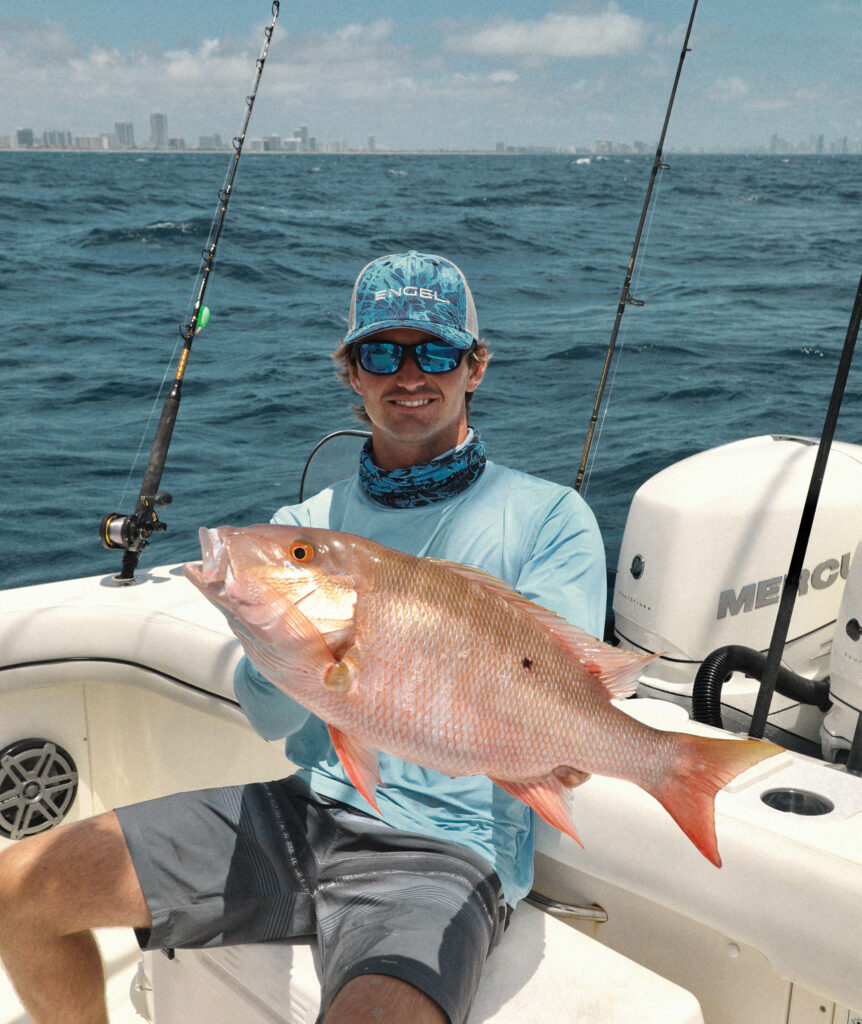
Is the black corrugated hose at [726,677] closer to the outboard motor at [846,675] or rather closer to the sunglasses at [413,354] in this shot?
the outboard motor at [846,675]

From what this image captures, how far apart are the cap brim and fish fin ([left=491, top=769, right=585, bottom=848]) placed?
37.3 inches

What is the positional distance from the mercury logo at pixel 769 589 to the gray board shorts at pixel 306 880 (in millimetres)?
1396

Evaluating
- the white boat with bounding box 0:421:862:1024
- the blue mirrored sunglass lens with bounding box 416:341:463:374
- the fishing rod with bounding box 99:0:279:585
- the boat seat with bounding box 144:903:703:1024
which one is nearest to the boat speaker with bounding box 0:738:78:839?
the white boat with bounding box 0:421:862:1024

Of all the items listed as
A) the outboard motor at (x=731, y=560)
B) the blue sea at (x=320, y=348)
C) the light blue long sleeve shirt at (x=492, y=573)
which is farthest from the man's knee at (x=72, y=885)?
the blue sea at (x=320, y=348)

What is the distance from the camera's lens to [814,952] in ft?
6.04

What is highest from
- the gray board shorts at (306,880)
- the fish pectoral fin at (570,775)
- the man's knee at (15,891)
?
the fish pectoral fin at (570,775)

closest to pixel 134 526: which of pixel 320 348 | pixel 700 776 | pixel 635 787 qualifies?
pixel 635 787

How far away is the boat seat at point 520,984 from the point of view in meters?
1.79

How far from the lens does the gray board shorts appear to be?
5.80 feet

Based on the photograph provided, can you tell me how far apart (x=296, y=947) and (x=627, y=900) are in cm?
76

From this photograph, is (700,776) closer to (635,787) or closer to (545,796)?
(545,796)

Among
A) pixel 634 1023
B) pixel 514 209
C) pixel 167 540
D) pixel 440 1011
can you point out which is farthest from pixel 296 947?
pixel 514 209

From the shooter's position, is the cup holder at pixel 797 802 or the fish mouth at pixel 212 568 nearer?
the fish mouth at pixel 212 568

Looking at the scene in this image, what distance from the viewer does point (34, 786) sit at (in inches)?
123
